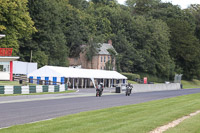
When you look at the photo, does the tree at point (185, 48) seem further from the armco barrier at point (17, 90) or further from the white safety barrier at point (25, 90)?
the armco barrier at point (17, 90)

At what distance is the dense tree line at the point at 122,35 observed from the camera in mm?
72431

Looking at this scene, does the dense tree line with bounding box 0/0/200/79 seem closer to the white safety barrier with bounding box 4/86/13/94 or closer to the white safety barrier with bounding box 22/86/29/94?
the white safety barrier with bounding box 22/86/29/94

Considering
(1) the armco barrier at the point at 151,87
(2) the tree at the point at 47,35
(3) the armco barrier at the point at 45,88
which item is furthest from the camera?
(2) the tree at the point at 47,35

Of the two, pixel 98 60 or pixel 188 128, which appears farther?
pixel 98 60

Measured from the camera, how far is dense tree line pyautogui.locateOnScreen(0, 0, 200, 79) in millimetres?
72431

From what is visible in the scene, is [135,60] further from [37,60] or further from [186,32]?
[37,60]

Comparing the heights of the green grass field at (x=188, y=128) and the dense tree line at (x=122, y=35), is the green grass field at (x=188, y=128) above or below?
below

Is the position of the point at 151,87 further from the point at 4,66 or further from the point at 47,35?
the point at 4,66

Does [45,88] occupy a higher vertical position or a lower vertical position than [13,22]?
lower

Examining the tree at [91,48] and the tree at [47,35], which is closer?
the tree at [47,35]

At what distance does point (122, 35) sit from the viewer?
100m

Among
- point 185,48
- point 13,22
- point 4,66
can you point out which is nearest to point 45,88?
point 4,66

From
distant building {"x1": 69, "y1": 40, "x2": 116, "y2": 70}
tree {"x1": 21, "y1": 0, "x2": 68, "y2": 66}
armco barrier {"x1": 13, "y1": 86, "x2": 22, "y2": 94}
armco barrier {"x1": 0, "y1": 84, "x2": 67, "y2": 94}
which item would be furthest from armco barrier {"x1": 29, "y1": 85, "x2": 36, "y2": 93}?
distant building {"x1": 69, "y1": 40, "x2": 116, "y2": 70}

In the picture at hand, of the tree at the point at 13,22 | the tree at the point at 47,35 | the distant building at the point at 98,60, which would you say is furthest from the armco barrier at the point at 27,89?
the distant building at the point at 98,60
